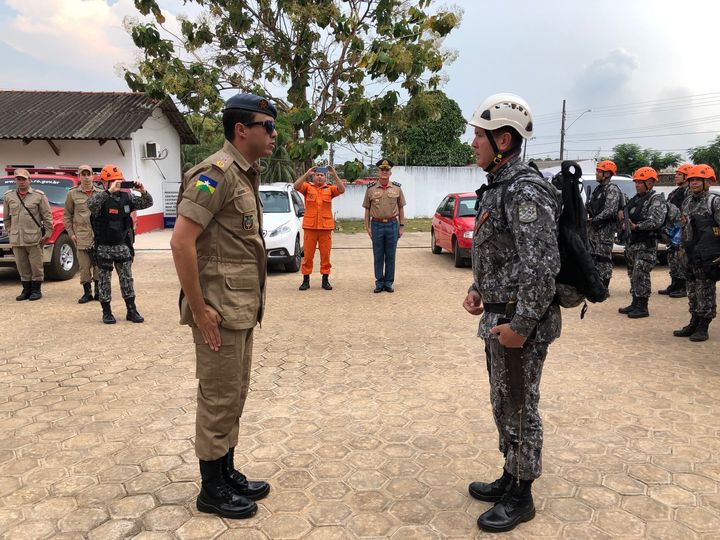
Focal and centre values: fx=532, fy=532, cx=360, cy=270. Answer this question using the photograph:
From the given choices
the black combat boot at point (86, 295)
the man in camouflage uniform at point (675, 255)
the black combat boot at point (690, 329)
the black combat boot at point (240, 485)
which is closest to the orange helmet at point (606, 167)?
→ the man in camouflage uniform at point (675, 255)

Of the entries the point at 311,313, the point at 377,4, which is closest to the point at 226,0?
the point at 377,4

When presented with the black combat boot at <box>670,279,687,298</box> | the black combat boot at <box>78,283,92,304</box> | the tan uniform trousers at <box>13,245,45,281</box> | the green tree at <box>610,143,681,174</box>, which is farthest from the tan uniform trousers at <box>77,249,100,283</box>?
the green tree at <box>610,143,681,174</box>

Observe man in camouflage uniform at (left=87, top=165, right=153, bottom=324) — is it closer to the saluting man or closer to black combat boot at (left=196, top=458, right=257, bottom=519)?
the saluting man

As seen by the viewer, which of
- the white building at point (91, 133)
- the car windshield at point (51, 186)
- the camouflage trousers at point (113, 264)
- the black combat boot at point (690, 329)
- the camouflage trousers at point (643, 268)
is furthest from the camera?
the white building at point (91, 133)

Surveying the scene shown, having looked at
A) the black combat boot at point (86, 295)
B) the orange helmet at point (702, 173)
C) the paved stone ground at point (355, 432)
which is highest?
the orange helmet at point (702, 173)

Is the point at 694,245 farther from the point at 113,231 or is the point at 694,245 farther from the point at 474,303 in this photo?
the point at 113,231

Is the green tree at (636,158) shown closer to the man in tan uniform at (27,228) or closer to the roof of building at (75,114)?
the roof of building at (75,114)

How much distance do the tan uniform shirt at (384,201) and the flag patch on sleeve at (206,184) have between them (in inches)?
239

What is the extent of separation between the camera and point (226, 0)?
53.7 feet

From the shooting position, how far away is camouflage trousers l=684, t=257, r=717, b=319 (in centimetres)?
579

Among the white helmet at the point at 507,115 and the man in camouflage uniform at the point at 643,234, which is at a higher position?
the white helmet at the point at 507,115

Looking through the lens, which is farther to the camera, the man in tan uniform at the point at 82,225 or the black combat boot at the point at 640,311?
the man in tan uniform at the point at 82,225

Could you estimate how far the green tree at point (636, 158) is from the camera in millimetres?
39875

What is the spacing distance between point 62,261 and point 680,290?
1013 cm
